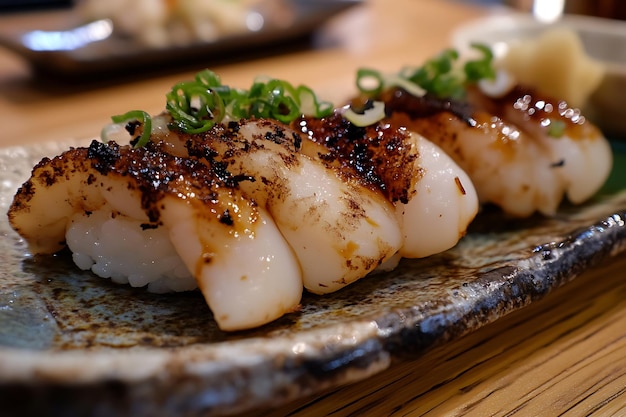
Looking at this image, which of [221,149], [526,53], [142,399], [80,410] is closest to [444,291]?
[221,149]

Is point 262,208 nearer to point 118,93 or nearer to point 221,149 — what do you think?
point 221,149

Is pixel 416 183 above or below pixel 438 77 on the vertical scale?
below

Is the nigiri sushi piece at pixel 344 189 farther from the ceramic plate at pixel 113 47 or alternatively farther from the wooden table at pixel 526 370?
the ceramic plate at pixel 113 47

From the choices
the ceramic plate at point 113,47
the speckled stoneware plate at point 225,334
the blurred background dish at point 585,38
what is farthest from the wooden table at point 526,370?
the blurred background dish at point 585,38

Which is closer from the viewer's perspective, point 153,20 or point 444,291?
point 444,291

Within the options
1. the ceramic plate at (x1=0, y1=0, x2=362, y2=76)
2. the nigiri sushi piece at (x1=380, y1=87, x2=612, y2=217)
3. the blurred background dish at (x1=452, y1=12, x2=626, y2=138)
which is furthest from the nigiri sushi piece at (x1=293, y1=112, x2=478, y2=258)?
the ceramic plate at (x1=0, y1=0, x2=362, y2=76)

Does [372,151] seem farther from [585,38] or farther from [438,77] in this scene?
[585,38]

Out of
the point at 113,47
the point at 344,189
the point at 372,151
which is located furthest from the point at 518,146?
the point at 113,47

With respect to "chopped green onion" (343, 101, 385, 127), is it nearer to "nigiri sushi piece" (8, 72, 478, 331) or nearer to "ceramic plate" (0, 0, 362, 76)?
"nigiri sushi piece" (8, 72, 478, 331)
